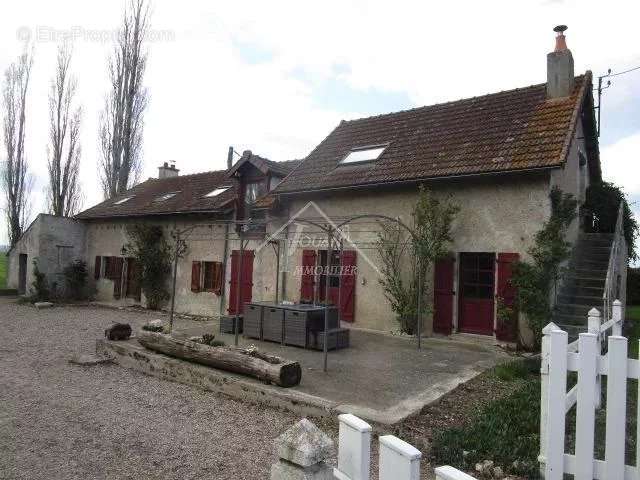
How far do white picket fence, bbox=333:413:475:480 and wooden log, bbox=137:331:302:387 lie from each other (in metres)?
3.83

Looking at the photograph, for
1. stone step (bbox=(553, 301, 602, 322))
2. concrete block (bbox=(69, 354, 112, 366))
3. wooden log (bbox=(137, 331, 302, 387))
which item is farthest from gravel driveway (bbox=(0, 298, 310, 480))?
stone step (bbox=(553, 301, 602, 322))

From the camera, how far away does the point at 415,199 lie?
10.2m

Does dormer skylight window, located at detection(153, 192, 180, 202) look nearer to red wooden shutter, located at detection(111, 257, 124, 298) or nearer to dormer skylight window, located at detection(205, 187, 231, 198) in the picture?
dormer skylight window, located at detection(205, 187, 231, 198)

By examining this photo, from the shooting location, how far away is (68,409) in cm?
532

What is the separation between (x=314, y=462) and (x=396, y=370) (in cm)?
498

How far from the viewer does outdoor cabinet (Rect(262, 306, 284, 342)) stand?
327 inches

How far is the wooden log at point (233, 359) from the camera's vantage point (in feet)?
18.4

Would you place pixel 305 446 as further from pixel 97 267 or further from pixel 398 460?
pixel 97 267

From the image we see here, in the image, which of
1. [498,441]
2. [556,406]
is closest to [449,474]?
[556,406]

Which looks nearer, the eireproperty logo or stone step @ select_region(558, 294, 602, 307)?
stone step @ select_region(558, 294, 602, 307)

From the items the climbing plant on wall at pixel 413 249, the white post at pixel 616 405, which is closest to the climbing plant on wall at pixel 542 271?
the climbing plant on wall at pixel 413 249

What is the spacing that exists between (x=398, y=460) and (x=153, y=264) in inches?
603

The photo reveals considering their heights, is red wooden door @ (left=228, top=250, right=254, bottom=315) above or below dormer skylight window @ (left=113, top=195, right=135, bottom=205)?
below

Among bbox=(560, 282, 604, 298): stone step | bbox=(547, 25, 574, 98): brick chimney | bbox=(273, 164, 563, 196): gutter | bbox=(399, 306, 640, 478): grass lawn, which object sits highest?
bbox=(547, 25, 574, 98): brick chimney
